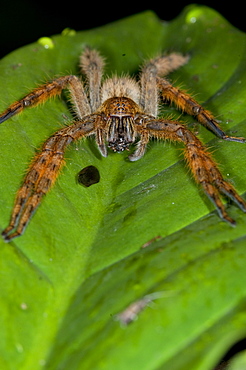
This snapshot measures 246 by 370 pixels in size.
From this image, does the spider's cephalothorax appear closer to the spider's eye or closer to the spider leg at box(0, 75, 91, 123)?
the spider leg at box(0, 75, 91, 123)

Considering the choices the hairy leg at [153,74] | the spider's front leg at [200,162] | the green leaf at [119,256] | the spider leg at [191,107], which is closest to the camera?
the green leaf at [119,256]

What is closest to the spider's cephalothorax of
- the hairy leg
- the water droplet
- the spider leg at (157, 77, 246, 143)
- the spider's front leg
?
the spider's front leg

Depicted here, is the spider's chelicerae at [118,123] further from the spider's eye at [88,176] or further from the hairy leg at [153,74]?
the spider's eye at [88,176]

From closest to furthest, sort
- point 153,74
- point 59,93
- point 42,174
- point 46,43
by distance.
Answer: point 42,174
point 59,93
point 153,74
point 46,43

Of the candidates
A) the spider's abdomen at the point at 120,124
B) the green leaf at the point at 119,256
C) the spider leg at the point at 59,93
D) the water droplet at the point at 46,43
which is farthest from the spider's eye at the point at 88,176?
the water droplet at the point at 46,43

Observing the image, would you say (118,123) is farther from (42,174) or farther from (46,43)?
(46,43)

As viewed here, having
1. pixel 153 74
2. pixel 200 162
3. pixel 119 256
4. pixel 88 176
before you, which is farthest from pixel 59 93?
pixel 119 256
